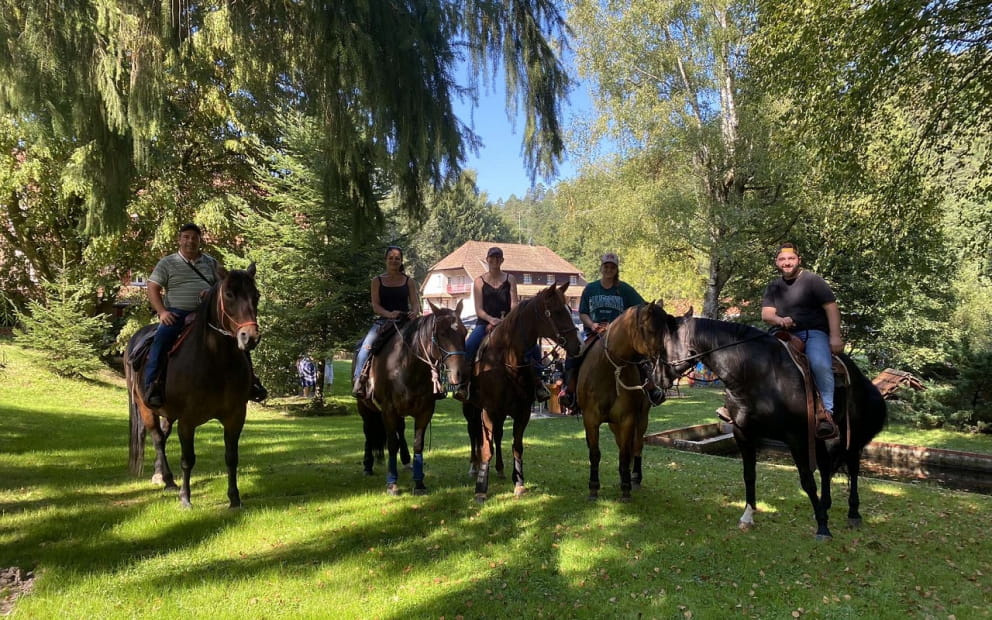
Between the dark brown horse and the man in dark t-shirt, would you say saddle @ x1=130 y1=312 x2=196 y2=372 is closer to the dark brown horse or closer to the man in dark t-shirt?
the dark brown horse

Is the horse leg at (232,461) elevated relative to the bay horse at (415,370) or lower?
lower

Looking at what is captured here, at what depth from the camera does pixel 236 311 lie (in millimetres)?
5066

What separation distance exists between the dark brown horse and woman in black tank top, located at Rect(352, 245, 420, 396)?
229cm

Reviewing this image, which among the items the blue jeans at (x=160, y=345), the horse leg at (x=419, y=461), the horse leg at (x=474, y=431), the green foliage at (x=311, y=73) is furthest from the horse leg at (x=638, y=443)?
the blue jeans at (x=160, y=345)

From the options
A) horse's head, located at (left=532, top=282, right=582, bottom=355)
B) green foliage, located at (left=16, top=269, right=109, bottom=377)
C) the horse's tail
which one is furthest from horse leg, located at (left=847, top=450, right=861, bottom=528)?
green foliage, located at (left=16, top=269, right=109, bottom=377)

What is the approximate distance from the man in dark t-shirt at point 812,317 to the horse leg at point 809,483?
235mm

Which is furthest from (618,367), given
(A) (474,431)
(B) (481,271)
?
(B) (481,271)

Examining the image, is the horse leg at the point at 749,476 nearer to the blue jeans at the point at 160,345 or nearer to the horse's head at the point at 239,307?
the horse's head at the point at 239,307

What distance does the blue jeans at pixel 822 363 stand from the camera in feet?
17.0

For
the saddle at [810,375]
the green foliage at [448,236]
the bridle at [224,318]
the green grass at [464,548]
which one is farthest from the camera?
the green foliage at [448,236]

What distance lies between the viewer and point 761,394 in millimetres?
5363

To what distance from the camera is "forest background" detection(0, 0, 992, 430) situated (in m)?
4.84

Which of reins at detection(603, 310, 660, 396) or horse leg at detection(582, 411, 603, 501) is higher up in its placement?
reins at detection(603, 310, 660, 396)

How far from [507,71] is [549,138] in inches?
30.2
